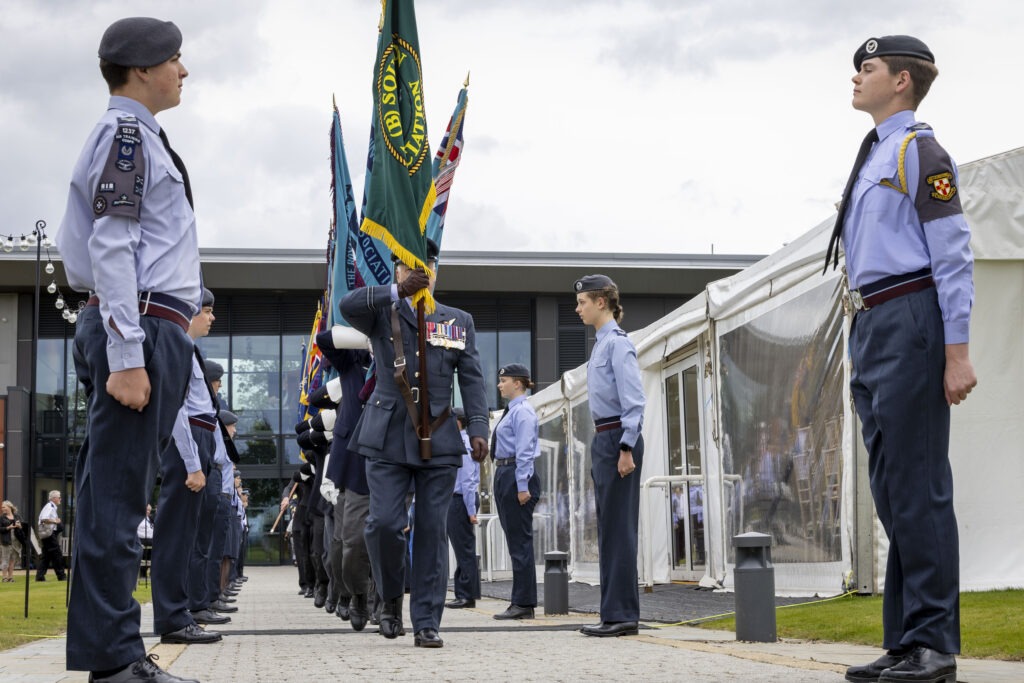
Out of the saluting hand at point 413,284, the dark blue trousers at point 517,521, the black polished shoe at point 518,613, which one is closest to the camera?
the saluting hand at point 413,284

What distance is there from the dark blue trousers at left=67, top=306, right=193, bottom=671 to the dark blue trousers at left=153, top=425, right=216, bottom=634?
9.87 ft

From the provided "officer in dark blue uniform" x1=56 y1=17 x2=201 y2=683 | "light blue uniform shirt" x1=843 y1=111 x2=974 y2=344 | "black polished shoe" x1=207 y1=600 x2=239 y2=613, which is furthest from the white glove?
"black polished shoe" x1=207 y1=600 x2=239 y2=613

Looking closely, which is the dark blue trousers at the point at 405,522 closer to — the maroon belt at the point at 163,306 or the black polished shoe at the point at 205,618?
the maroon belt at the point at 163,306

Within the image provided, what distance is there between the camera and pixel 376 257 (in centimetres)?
870

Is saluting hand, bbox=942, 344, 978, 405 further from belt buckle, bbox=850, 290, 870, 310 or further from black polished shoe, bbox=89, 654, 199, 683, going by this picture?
black polished shoe, bbox=89, 654, 199, 683

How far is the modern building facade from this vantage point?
4144 centimetres

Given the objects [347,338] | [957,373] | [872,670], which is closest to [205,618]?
[347,338]

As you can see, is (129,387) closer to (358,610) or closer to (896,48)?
(896,48)

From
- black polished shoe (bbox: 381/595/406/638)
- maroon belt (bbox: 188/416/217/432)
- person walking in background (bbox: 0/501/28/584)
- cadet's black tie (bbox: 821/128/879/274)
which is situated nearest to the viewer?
cadet's black tie (bbox: 821/128/879/274)

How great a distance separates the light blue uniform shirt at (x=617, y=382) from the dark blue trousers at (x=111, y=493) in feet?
12.1

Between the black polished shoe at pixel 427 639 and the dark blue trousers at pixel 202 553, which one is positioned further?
the dark blue trousers at pixel 202 553

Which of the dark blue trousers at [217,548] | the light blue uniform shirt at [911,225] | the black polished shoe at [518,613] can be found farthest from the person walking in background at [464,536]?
the light blue uniform shirt at [911,225]

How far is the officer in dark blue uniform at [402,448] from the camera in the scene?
20.8 ft

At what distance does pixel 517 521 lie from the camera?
1072 cm
